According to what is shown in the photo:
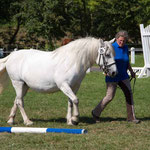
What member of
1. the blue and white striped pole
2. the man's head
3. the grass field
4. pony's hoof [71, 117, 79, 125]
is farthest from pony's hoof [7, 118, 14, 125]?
the man's head

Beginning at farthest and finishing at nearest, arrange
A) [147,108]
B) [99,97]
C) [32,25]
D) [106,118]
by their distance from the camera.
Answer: [32,25]
[99,97]
[147,108]
[106,118]

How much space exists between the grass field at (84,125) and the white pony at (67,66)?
727 millimetres

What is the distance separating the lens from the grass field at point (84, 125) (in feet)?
19.4

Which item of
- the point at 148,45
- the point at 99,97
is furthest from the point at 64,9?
the point at 99,97

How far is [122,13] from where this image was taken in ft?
150

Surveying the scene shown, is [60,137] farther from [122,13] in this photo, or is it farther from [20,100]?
[122,13]

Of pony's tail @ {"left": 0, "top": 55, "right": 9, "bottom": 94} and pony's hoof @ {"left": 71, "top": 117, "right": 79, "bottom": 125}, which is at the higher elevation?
pony's tail @ {"left": 0, "top": 55, "right": 9, "bottom": 94}

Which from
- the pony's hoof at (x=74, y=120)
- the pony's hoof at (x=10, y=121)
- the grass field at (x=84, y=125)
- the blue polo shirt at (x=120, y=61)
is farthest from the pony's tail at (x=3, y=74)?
the blue polo shirt at (x=120, y=61)

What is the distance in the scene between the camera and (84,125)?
7691mm

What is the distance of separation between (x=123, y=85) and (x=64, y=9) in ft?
118

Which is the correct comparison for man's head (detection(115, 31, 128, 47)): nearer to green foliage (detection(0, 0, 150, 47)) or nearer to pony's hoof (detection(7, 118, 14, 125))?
pony's hoof (detection(7, 118, 14, 125))

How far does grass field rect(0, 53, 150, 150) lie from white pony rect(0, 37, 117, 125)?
0.73m

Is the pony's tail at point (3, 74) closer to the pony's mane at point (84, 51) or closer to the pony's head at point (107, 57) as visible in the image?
the pony's mane at point (84, 51)

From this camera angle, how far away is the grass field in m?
5.91
